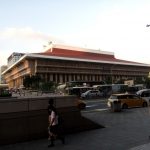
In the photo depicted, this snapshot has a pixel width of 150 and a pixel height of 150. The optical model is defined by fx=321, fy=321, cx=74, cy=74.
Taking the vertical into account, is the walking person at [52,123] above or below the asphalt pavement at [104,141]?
above

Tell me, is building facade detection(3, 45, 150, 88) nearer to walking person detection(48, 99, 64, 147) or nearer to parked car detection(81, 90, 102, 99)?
parked car detection(81, 90, 102, 99)

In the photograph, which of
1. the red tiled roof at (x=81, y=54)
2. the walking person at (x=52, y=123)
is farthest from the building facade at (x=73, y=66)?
the walking person at (x=52, y=123)

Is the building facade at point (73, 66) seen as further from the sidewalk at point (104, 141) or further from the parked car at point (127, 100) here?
the sidewalk at point (104, 141)

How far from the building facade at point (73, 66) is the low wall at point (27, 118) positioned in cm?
8962

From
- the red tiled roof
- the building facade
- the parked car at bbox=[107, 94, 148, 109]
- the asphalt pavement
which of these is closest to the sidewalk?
the asphalt pavement

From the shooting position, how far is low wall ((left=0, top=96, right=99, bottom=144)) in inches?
508

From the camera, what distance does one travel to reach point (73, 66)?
118062 mm

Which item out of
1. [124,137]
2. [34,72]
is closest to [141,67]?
[34,72]

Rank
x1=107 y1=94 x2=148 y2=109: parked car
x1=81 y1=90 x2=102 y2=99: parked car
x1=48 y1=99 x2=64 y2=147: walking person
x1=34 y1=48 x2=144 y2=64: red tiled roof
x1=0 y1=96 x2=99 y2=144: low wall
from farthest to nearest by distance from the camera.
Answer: x1=34 y1=48 x2=144 y2=64: red tiled roof → x1=81 y1=90 x2=102 y2=99: parked car → x1=107 y1=94 x2=148 y2=109: parked car → x1=0 y1=96 x2=99 y2=144: low wall → x1=48 y1=99 x2=64 y2=147: walking person

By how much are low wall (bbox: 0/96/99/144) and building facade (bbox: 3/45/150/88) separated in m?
89.6

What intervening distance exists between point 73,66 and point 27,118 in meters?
105

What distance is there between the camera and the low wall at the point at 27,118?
42.3 feet

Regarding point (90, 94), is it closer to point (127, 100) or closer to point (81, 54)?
point (127, 100)

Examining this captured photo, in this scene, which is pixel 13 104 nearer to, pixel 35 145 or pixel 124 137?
pixel 35 145
